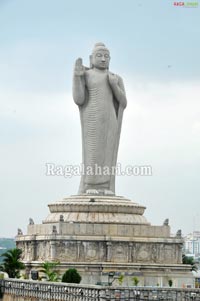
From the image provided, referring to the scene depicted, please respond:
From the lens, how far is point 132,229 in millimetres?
46875

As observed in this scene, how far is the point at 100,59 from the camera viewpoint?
49719 millimetres

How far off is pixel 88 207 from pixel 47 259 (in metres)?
3.21

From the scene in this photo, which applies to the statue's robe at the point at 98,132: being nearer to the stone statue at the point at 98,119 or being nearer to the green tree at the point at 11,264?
the stone statue at the point at 98,119

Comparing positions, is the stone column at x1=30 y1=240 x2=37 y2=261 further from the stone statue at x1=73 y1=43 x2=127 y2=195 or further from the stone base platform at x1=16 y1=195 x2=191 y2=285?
the stone statue at x1=73 y1=43 x2=127 y2=195

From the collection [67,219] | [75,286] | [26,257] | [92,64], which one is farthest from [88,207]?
[75,286]

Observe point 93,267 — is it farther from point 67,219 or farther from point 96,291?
point 96,291

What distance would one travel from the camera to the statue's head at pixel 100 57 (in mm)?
49781

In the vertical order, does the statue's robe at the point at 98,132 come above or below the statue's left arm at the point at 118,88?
below

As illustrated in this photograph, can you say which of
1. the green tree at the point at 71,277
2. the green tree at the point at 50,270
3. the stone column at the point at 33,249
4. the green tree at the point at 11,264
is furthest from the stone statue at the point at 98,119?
the green tree at the point at 71,277

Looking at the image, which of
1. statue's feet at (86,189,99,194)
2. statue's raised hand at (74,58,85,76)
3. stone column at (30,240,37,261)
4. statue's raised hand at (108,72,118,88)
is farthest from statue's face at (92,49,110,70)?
stone column at (30,240,37,261)

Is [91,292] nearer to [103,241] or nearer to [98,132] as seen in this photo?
[103,241]

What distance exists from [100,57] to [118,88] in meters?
1.83

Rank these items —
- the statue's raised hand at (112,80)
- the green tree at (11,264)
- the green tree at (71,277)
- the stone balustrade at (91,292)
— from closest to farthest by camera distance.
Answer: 1. the stone balustrade at (91,292)
2. the green tree at (71,277)
3. the green tree at (11,264)
4. the statue's raised hand at (112,80)

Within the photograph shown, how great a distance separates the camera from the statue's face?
49.8 metres
